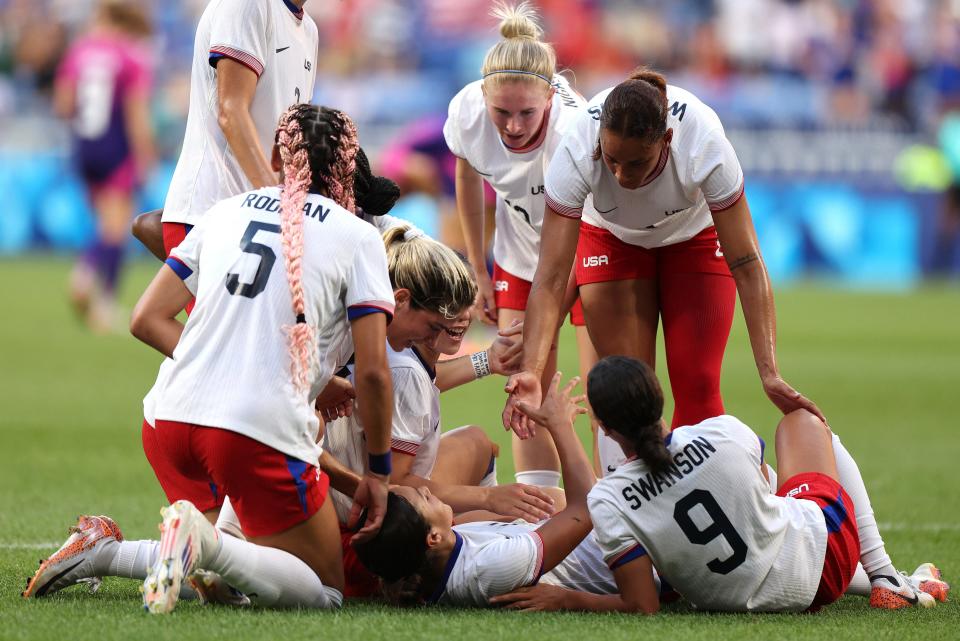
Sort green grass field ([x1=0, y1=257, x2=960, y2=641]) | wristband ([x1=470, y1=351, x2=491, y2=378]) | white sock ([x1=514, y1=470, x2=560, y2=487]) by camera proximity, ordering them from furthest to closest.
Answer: white sock ([x1=514, y1=470, x2=560, y2=487]), wristband ([x1=470, y1=351, x2=491, y2=378]), green grass field ([x1=0, y1=257, x2=960, y2=641])

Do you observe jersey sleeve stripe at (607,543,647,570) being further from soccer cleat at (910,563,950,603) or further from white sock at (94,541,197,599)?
white sock at (94,541,197,599)

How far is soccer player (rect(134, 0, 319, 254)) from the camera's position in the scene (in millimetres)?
4953

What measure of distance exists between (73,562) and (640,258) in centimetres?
257

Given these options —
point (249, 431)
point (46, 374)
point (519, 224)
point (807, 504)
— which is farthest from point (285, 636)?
point (46, 374)

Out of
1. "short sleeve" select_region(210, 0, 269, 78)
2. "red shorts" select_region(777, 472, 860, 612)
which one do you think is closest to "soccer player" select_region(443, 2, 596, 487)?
"short sleeve" select_region(210, 0, 269, 78)

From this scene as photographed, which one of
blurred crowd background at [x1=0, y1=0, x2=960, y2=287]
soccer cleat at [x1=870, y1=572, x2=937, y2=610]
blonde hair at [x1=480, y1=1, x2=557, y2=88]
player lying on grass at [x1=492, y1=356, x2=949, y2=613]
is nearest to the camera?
player lying on grass at [x1=492, y1=356, x2=949, y2=613]

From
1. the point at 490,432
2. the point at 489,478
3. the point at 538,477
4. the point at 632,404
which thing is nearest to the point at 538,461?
the point at 538,477

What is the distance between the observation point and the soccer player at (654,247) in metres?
4.51

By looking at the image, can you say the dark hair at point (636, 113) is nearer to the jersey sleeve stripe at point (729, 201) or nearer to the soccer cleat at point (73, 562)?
the jersey sleeve stripe at point (729, 201)

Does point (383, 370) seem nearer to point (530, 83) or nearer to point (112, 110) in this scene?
point (530, 83)

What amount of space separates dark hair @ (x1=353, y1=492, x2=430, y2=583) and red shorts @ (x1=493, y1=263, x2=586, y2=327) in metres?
2.33

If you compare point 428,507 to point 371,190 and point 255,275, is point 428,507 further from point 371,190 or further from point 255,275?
point 371,190

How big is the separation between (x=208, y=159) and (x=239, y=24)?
53cm

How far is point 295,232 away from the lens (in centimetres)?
384
